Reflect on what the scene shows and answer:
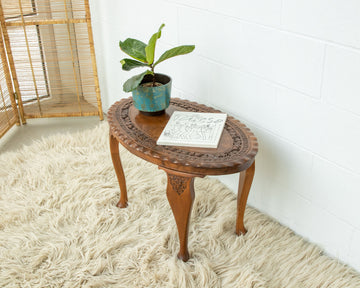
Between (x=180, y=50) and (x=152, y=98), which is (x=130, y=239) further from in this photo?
(x=180, y=50)

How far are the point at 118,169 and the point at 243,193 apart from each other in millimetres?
510

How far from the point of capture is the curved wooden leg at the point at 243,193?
1.39 m

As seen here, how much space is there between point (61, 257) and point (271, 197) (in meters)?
0.82

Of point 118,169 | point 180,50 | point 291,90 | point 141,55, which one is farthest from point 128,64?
point 291,90

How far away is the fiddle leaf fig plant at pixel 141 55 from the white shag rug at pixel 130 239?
0.54 metres

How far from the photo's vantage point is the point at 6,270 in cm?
136

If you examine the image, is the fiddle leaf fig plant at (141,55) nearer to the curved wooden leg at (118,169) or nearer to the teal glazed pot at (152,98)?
the teal glazed pot at (152,98)

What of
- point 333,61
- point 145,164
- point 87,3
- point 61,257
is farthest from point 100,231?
point 87,3

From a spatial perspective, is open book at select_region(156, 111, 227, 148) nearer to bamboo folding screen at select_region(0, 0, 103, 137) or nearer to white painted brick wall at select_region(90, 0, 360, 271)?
white painted brick wall at select_region(90, 0, 360, 271)

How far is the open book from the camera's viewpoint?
1307 mm

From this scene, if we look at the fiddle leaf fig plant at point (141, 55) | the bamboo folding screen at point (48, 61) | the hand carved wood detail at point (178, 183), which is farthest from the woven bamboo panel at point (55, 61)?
the hand carved wood detail at point (178, 183)

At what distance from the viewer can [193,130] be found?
1.37m

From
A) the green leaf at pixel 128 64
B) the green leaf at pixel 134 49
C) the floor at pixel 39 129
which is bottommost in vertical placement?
the floor at pixel 39 129

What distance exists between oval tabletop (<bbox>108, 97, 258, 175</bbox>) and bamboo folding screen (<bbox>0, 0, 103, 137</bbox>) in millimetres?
890
